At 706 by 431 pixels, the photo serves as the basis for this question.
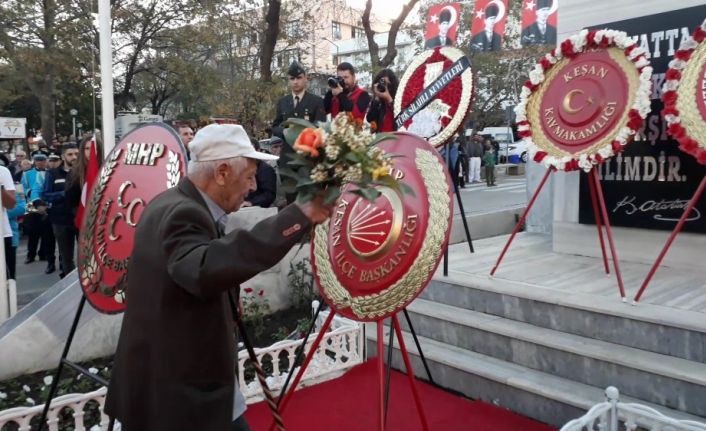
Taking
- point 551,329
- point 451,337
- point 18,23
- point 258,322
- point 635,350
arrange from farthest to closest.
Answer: point 18,23, point 258,322, point 451,337, point 551,329, point 635,350

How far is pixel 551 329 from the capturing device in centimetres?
392

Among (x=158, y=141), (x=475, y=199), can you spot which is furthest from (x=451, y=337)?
(x=475, y=199)

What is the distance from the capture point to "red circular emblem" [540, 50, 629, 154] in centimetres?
418

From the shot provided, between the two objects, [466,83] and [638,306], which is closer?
[638,306]

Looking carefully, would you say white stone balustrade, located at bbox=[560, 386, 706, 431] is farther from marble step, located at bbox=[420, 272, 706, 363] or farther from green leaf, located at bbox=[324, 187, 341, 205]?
green leaf, located at bbox=[324, 187, 341, 205]

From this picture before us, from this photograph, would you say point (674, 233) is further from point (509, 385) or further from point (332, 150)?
point (332, 150)

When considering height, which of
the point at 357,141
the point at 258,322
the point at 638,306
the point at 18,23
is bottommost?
the point at 258,322

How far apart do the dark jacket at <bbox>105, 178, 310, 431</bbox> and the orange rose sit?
202 mm

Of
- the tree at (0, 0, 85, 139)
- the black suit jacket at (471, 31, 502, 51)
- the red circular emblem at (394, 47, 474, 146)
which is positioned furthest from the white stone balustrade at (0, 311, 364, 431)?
the tree at (0, 0, 85, 139)

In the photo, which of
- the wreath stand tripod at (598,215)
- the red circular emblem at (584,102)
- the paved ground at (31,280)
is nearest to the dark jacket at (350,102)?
the red circular emblem at (584,102)

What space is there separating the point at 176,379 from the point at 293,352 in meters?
2.30

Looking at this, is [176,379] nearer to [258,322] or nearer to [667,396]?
[667,396]

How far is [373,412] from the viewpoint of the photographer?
11.9 feet

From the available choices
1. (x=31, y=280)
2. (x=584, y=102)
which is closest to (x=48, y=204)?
(x=31, y=280)
